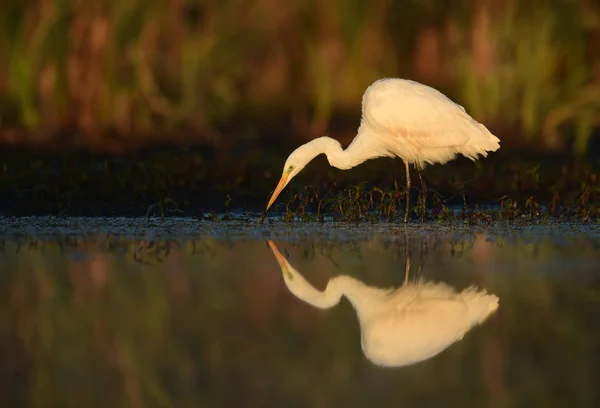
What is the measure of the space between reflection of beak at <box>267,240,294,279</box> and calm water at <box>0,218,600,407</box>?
0.11 feet

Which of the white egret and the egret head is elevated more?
the white egret

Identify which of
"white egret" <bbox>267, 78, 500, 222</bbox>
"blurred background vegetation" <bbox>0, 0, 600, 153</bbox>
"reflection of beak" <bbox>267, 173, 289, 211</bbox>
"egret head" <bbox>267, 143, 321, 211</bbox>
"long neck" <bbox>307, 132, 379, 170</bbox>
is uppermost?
"blurred background vegetation" <bbox>0, 0, 600, 153</bbox>

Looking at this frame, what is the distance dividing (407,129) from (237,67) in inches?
146

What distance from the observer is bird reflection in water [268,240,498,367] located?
5355 mm

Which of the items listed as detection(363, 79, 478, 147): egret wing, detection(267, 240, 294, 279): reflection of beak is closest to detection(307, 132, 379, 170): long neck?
detection(363, 79, 478, 147): egret wing

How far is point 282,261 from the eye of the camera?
313 inches

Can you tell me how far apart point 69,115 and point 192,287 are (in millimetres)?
6820

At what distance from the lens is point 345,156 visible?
421 inches

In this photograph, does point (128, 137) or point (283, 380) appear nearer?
point (283, 380)

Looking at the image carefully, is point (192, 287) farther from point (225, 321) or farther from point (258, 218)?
point (258, 218)

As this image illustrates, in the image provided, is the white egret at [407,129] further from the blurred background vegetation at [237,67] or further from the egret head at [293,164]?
the blurred background vegetation at [237,67]

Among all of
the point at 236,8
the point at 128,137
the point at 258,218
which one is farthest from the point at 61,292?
the point at 236,8

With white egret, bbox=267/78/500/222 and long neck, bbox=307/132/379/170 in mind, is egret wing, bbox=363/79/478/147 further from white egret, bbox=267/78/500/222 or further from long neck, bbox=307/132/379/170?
long neck, bbox=307/132/379/170

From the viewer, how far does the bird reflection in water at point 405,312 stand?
5.36 m
